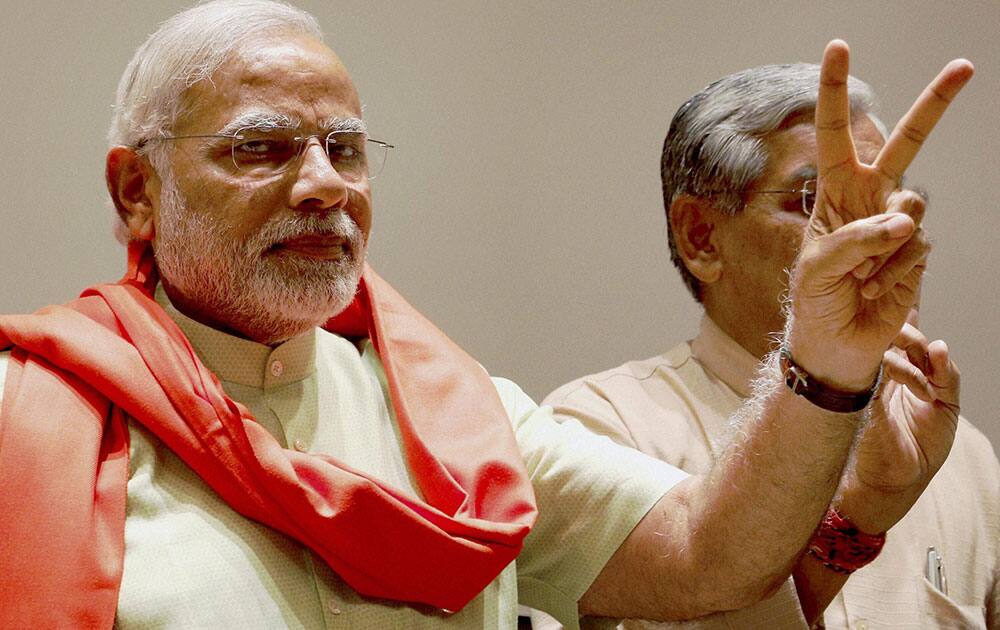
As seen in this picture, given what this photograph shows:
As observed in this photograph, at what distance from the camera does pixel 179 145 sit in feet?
6.79

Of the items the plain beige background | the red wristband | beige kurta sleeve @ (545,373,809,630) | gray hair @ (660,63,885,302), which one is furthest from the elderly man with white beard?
the plain beige background

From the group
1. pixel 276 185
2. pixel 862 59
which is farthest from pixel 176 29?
pixel 862 59

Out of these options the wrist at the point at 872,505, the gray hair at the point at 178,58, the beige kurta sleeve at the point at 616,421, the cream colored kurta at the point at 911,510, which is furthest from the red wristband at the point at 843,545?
the gray hair at the point at 178,58

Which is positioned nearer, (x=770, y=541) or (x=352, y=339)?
(x=770, y=541)

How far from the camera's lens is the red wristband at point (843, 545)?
2.21 m

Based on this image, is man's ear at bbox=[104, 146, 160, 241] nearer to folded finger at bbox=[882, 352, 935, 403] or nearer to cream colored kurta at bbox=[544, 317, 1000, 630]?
cream colored kurta at bbox=[544, 317, 1000, 630]

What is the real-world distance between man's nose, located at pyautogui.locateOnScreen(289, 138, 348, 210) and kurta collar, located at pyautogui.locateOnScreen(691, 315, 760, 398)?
0.98 m

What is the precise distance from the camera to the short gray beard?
201 centimetres

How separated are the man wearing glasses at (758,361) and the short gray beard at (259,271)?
625 millimetres

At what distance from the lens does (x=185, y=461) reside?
1.83 metres

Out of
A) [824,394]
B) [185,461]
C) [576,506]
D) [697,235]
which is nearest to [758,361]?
[697,235]

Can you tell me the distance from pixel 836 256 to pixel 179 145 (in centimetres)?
108

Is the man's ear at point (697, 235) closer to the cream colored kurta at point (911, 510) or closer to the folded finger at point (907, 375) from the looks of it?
the cream colored kurta at point (911, 510)

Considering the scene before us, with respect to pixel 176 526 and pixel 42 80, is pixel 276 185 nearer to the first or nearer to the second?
pixel 176 526
